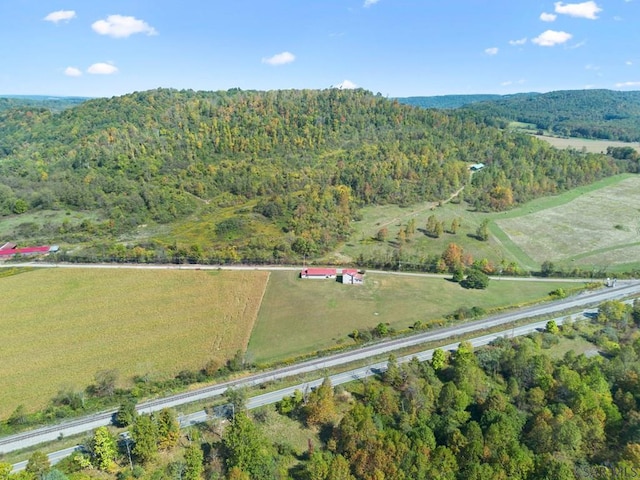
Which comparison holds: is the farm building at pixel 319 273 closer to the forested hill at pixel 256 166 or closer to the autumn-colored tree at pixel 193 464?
the forested hill at pixel 256 166

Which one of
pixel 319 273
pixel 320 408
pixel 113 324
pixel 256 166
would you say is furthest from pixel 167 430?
pixel 256 166

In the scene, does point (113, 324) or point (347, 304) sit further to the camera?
point (347, 304)

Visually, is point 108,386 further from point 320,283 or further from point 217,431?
point 320,283

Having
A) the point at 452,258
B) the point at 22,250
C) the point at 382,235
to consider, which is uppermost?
the point at 22,250

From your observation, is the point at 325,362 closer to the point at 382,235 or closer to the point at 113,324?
the point at 113,324

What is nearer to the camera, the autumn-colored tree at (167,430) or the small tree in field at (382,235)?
the autumn-colored tree at (167,430)

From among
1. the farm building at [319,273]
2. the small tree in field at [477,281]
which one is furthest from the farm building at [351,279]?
the small tree in field at [477,281]
